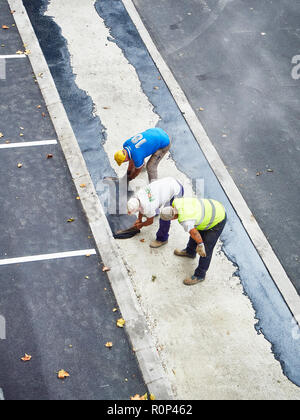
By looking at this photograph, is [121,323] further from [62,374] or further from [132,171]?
[132,171]

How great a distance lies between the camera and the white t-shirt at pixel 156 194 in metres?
7.25

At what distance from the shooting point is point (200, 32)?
1241 centimetres

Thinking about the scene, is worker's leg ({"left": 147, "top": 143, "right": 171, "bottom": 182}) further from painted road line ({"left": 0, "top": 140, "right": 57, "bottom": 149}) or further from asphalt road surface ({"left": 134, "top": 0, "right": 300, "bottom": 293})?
painted road line ({"left": 0, "top": 140, "right": 57, "bottom": 149})

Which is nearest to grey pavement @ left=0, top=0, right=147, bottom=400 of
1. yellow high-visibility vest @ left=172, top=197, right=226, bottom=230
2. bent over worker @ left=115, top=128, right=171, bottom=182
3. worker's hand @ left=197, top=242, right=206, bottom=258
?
bent over worker @ left=115, top=128, right=171, bottom=182

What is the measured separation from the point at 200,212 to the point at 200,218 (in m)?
0.08

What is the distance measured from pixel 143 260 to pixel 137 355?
167cm

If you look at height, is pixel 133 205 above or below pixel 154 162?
above

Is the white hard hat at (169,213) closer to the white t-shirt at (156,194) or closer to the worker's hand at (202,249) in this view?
the white t-shirt at (156,194)

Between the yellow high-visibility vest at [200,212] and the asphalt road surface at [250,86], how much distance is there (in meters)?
1.87

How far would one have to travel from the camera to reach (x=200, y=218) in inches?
269

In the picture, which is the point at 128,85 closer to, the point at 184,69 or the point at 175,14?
the point at 184,69

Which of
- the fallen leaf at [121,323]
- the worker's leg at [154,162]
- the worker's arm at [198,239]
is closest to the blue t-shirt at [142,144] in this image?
the worker's leg at [154,162]

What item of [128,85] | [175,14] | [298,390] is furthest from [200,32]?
[298,390]

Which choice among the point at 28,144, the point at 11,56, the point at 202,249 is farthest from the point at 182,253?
the point at 11,56
